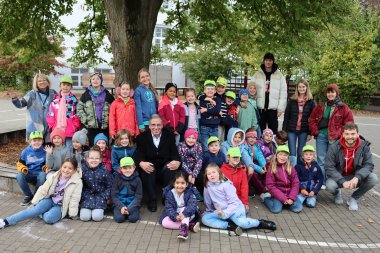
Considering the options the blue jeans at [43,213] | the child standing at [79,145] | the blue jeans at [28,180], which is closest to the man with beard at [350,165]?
the child standing at [79,145]

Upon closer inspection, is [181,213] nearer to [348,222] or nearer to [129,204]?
[129,204]

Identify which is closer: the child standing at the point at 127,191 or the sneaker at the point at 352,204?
the child standing at the point at 127,191

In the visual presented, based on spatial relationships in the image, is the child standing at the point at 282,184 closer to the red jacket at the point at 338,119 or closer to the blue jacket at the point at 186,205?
the red jacket at the point at 338,119

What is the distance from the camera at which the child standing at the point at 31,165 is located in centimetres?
629

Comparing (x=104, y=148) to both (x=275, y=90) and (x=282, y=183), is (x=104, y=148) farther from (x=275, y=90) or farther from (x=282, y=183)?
(x=275, y=90)

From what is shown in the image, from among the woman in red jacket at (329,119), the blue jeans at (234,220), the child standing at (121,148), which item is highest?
the woman in red jacket at (329,119)

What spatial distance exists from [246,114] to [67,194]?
3619 millimetres

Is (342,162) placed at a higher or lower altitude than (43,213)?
higher

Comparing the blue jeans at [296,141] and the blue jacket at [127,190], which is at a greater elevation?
the blue jeans at [296,141]

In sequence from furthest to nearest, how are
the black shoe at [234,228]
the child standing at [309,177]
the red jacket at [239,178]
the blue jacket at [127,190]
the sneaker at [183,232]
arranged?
the child standing at [309,177]
the red jacket at [239,178]
the blue jacket at [127,190]
the black shoe at [234,228]
the sneaker at [183,232]

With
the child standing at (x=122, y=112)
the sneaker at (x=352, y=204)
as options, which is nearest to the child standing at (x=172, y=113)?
the child standing at (x=122, y=112)

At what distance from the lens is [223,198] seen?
5688 mm

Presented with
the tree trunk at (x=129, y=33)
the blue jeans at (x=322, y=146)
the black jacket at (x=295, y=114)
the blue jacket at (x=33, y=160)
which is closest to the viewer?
the blue jacket at (x=33, y=160)

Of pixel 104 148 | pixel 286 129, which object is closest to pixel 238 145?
pixel 286 129
